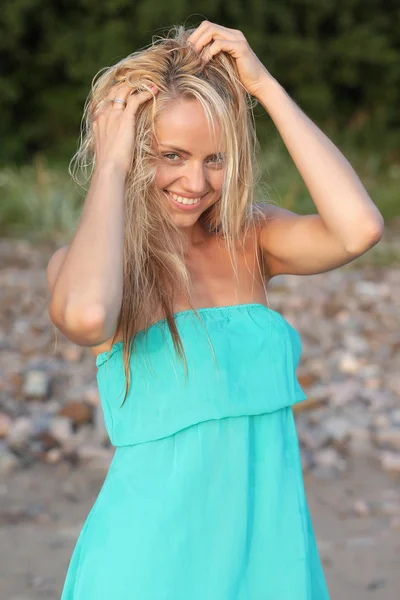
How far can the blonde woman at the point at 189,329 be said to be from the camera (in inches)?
74.2

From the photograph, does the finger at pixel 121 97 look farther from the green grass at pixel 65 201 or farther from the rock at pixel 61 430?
the green grass at pixel 65 201

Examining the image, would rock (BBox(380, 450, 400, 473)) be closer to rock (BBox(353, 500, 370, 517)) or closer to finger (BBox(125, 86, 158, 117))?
rock (BBox(353, 500, 370, 517))

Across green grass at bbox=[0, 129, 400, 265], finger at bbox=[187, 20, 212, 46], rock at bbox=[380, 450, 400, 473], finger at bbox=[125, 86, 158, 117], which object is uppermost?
green grass at bbox=[0, 129, 400, 265]

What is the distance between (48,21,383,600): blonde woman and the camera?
6.18ft

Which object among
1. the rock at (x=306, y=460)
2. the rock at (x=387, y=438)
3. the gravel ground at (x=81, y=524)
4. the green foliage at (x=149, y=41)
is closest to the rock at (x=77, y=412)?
the gravel ground at (x=81, y=524)

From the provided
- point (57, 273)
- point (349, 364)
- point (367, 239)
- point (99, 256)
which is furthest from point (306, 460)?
point (99, 256)

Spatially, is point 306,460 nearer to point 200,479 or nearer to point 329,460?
point 329,460

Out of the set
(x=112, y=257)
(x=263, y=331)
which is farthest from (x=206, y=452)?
(x=112, y=257)

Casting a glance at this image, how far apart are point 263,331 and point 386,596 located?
5.99ft

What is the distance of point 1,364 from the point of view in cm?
569

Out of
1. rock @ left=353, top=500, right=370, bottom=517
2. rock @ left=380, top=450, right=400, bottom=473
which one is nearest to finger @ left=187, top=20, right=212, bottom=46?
rock @ left=353, top=500, right=370, bottom=517

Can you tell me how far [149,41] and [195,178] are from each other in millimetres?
10736

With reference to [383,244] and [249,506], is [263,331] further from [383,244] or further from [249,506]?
[383,244]

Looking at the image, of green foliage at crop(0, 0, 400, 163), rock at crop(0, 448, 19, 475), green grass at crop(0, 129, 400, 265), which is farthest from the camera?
green foliage at crop(0, 0, 400, 163)
